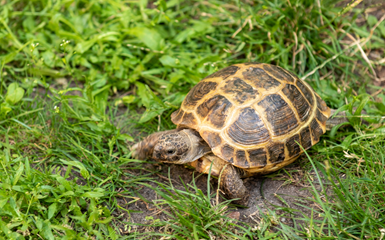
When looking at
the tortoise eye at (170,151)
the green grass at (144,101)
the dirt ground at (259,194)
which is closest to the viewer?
the green grass at (144,101)

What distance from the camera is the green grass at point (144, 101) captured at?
9.23ft

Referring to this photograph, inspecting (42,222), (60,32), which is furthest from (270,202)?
(60,32)

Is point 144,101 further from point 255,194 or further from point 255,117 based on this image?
point 255,194

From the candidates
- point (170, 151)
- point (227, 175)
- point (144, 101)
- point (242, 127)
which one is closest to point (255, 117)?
point (242, 127)

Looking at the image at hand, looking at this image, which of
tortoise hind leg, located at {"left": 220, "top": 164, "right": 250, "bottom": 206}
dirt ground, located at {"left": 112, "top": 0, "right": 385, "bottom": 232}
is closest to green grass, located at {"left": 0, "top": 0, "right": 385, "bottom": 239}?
dirt ground, located at {"left": 112, "top": 0, "right": 385, "bottom": 232}

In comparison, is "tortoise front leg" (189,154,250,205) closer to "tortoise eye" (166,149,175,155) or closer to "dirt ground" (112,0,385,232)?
"dirt ground" (112,0,385,232)

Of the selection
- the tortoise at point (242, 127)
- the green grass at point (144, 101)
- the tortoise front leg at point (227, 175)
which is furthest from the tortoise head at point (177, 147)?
the green grass at point (144, 101)

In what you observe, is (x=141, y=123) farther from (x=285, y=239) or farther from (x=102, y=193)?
(x=285, y=239)

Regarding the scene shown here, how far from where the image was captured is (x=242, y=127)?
122 inches

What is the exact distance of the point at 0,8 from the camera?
4926 mm

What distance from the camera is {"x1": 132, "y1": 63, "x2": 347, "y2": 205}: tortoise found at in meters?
3.09

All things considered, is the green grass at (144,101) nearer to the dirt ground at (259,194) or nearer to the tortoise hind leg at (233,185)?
the dirt ground at (259,194)

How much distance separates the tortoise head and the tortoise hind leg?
332mm

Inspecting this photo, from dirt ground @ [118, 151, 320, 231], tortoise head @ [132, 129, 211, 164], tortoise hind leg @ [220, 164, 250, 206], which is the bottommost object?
dirt ground @ [118, 151, 320, 231]
